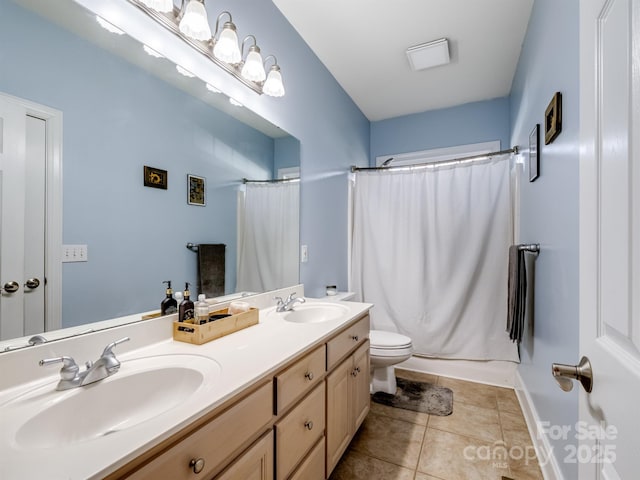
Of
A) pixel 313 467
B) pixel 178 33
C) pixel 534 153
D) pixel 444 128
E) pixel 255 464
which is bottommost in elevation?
pixel 313 467

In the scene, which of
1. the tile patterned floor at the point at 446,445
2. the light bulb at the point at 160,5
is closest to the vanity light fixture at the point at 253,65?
the light bulb at the point at 160,5

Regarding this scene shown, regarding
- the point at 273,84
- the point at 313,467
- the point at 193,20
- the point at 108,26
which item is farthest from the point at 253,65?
the point at 313,467

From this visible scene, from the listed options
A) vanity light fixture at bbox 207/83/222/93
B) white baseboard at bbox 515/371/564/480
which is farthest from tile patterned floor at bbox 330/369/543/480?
vanity light fixture at bbox 207/83/222/93

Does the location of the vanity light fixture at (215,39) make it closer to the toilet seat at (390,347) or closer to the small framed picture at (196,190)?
the small framed picture at (196,190)

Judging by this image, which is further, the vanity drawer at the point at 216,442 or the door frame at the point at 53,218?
the door frame at the point at 53,218

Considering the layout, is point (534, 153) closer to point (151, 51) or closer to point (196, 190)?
point (196, 190)

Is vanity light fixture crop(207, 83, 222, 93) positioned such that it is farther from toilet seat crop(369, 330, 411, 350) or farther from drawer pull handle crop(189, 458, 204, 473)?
toilet seat crop(369, 330, 411, 350)

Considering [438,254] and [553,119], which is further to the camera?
[438,254]

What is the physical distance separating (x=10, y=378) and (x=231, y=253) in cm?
89

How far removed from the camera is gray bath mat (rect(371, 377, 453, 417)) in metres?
2.13

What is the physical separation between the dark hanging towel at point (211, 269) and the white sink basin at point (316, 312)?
1.48ft

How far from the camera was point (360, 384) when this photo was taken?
1.72m

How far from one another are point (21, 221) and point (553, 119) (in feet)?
6.39

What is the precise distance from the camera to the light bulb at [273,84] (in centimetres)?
168
